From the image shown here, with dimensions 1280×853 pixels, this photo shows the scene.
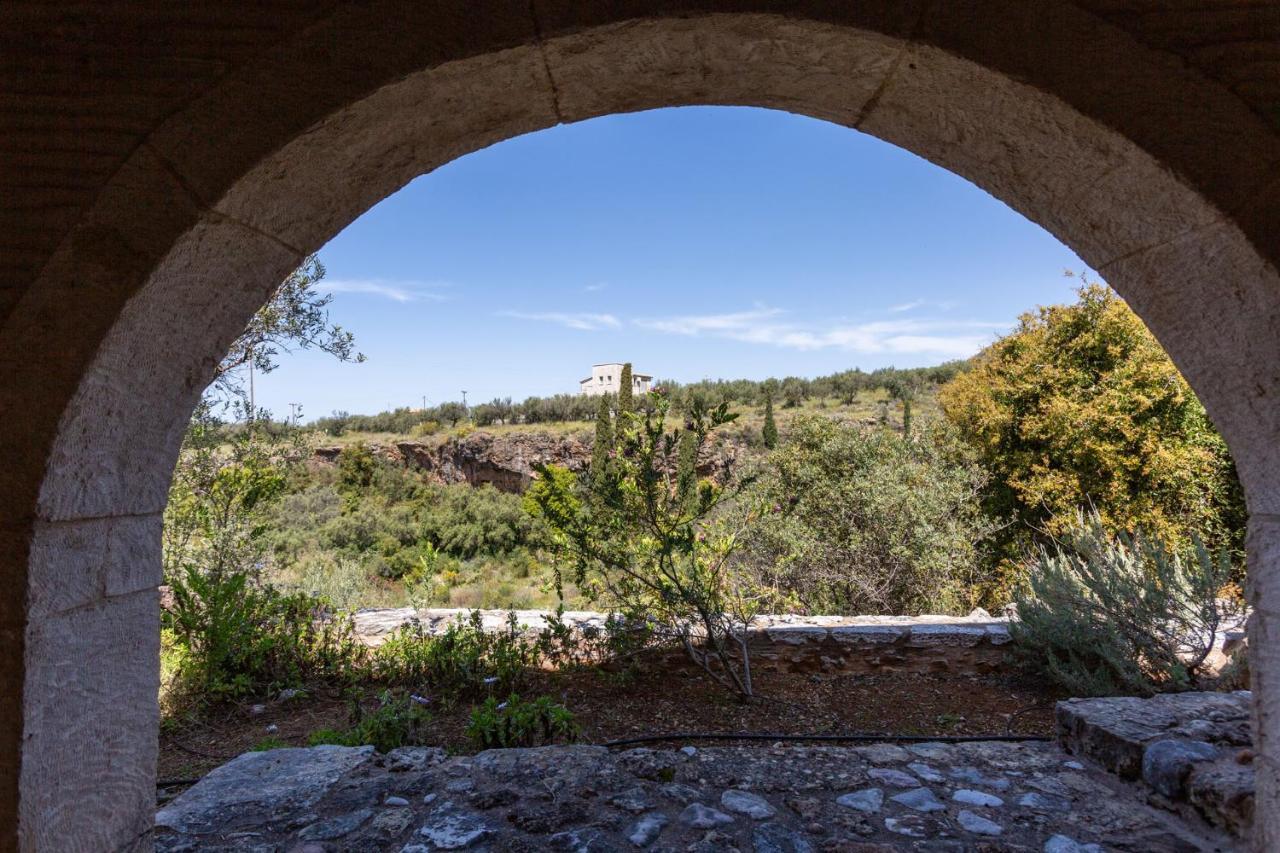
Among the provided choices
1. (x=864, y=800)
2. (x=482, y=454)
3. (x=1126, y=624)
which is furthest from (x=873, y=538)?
(x=482, y=454)

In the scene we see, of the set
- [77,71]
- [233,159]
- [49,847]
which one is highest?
[77,71]

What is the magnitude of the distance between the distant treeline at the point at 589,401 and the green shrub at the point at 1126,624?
2090cm

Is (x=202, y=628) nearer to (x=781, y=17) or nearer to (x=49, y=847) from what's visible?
(x=49, y=847)

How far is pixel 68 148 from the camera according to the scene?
1134mm

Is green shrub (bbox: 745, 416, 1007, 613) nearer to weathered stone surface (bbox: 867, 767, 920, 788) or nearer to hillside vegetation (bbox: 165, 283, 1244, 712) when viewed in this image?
hillside vegetation (bbox: 165, 283, 1244, 712)

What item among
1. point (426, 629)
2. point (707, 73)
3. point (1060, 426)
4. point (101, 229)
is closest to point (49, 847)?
point (101, 229)

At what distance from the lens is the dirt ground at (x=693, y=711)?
3533 mm

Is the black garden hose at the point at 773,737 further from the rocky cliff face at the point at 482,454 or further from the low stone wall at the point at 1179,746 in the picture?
the rocky cliff face at the point at 482,454

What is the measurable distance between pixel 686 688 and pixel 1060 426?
778 centimetres

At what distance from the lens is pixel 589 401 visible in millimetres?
29000

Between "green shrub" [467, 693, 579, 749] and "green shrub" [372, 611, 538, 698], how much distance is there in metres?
0.91

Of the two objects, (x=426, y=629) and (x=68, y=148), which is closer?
(x=68, y=148)

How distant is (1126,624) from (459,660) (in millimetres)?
4212

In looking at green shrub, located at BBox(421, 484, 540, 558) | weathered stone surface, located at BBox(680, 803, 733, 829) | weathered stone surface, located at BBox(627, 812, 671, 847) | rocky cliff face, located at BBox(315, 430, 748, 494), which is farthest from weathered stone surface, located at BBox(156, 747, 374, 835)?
rocky cliff face, located at BBox(315, 430, 748, 494)
